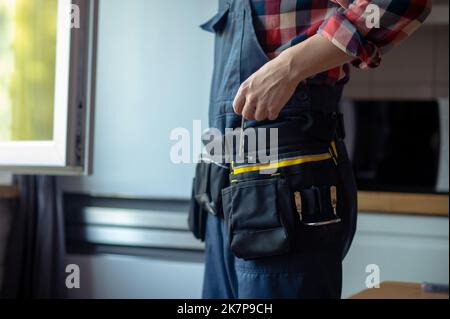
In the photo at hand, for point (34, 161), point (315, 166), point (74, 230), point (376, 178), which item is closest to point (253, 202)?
point (315, 166)

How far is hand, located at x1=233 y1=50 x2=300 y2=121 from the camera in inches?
26.5

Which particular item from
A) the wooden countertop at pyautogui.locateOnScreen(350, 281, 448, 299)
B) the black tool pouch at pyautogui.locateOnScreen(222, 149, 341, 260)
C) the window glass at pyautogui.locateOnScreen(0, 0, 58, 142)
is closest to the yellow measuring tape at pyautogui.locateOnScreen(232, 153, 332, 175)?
the black tool pouch at pyautogui.locateOnScreen(222, 149, 341, 260)

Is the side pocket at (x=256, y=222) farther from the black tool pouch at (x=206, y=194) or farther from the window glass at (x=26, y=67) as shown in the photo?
the window glass at (x=26, y=67)

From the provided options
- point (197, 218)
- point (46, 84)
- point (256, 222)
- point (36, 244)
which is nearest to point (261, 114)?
point (256, 222)

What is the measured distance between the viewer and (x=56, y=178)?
1568 mm

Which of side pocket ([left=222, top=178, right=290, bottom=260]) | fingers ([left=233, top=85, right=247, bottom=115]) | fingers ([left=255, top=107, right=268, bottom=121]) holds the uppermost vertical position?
fingers ([left=233, top=85, right=247, bottom=115])

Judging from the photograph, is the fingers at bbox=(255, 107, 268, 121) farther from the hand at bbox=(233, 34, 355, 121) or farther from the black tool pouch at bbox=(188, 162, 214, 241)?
the black tool pouch at bbox=(188, 162, 214, 241)

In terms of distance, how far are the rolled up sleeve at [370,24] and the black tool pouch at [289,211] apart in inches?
5.2

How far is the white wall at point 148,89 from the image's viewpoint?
1449 mm

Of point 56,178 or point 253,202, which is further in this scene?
point 56,178

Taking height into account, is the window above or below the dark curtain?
above

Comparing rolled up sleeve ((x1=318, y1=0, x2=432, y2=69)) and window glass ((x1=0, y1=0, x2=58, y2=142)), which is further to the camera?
window glass ((x1=0, y1=0, x2=58, y2=142))

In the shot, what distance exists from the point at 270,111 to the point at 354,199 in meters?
0.17
